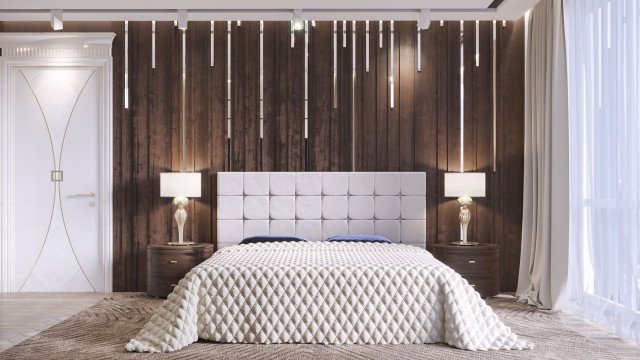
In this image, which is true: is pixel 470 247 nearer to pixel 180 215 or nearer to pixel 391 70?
pixel 391 70

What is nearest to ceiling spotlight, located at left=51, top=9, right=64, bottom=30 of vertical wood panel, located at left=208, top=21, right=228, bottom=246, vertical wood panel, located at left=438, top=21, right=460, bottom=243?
vertical wood panel, located at left=208, top=21, right=228, bottom=246

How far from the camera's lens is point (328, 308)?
3.50 meters

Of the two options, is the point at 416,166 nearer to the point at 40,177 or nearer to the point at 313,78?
the point at 313,78

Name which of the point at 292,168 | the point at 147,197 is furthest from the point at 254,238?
the point at 147,197

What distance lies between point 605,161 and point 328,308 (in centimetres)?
212

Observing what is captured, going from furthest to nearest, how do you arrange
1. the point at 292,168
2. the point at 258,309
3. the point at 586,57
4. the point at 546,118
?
1. the point at 292,168
2. the point at 546,118
3. the point at 586,57
4. the point at 258,309

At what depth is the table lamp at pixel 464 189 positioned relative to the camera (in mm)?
5195

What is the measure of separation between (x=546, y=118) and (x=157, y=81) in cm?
354

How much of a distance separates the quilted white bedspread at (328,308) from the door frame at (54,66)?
90.3 inches

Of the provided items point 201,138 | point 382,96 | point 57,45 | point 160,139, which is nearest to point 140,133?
point 160,139

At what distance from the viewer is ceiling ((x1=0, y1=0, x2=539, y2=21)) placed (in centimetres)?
496

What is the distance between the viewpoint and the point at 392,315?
3.49 meters

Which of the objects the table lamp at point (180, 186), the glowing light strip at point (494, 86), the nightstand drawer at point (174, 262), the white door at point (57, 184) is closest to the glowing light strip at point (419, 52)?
the glowing light strip at point (494, 86)

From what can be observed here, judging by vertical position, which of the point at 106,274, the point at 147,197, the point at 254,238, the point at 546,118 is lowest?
the point at 106,274
